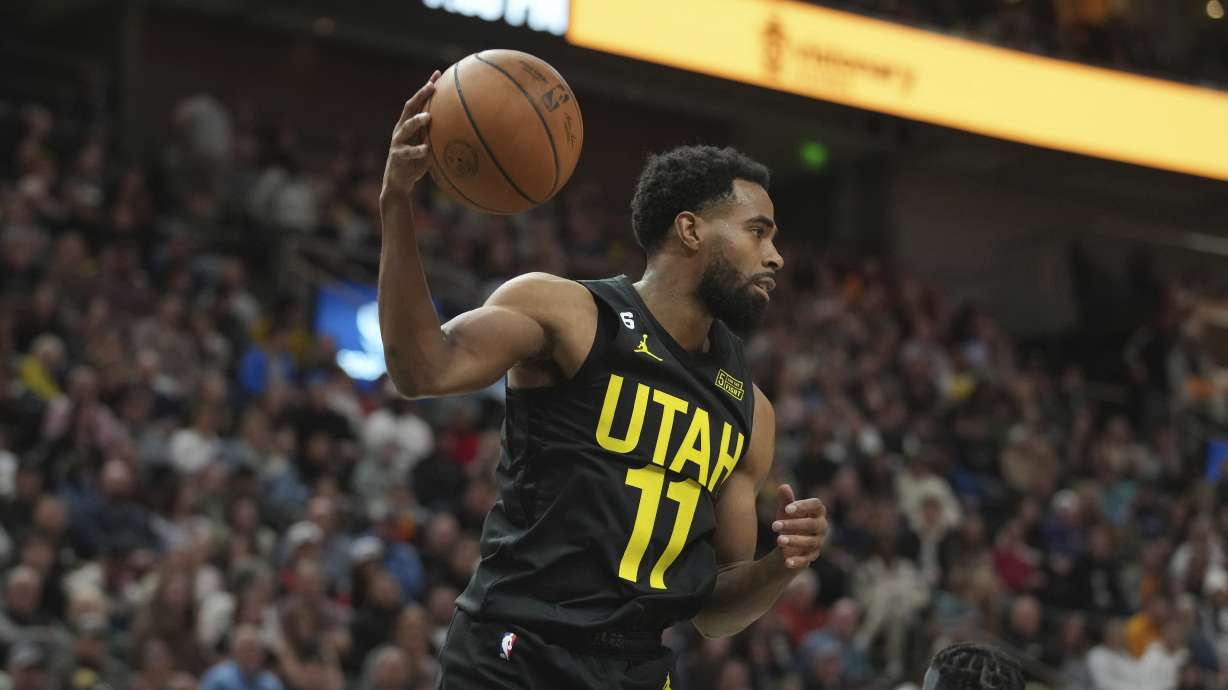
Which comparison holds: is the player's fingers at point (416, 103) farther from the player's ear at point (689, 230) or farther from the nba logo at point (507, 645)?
the nba logo at point (507, 645)

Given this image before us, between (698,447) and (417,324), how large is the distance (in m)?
0.89

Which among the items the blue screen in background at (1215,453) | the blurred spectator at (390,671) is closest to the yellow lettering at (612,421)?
the blurred spectator at (390,671)

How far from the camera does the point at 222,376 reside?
11.8 meters

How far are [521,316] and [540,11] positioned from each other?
11.4 metres

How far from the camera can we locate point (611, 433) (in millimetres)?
3869

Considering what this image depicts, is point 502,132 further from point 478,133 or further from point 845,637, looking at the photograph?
point 845,637

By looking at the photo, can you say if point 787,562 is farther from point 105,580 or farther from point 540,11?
point 540,11

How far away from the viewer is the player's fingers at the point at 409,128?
3588 millimetres

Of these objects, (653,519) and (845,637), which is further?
(845,637)

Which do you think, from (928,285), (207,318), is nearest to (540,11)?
(207,318)

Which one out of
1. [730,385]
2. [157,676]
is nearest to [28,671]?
[157,676]

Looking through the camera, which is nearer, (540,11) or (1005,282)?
(540,11)

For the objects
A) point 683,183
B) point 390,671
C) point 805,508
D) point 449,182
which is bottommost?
point 390,671

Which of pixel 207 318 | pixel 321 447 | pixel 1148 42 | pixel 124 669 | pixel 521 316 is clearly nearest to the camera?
pixel 521 316
